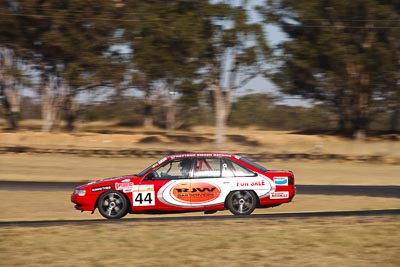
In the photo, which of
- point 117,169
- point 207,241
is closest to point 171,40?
point 117,169

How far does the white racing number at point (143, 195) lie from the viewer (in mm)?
13352

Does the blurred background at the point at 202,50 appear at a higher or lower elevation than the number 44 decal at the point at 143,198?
higher

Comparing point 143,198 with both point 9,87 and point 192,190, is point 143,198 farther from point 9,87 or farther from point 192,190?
point 9,87

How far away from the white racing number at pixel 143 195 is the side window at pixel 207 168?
3.22 feet

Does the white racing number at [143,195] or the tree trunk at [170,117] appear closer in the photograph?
the white racing number at [143,195]

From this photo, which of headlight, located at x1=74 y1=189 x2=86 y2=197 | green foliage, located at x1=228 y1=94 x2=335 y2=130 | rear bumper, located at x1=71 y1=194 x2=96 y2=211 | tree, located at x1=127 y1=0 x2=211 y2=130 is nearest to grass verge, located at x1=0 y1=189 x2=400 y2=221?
rear bumper, located at x1=71 y1=194 x2=96 y2=211

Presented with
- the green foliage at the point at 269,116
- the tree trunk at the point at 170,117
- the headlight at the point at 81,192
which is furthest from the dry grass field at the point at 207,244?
the green foliage at the point at 269,116

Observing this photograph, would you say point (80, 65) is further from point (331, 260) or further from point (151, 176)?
point (331, 260)

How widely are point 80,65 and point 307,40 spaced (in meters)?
15.6

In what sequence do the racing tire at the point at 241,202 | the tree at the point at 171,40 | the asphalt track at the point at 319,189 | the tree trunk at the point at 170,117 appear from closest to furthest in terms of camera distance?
1. the racing tire at the point at 241,202
2. the asphalt track at the point at 319,189
3. the tree at the point at 171,40
4. the tree trunk at the point at 170,117

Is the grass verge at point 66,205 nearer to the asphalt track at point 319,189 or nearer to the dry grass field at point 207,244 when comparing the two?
the asphalt track at point 319,189

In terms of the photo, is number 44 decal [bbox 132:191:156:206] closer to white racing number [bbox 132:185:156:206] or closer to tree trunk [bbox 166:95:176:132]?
white racing number [bbox 132:185:156:206]

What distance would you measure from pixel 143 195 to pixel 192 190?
3.31ft

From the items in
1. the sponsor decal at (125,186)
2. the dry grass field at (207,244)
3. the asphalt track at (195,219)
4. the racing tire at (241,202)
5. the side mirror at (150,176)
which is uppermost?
the side mirror at (150,176)
